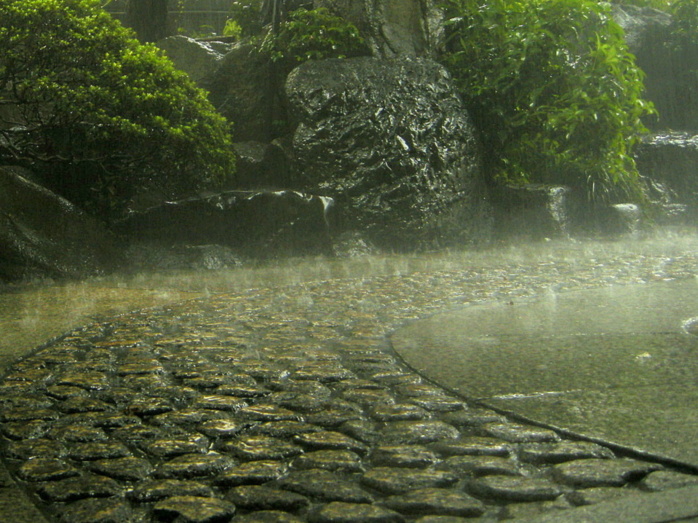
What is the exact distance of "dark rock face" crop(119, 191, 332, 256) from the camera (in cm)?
804

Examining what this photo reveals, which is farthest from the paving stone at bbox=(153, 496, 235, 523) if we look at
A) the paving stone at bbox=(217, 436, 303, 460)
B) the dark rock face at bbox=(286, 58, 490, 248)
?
the dark rock face at bbox=(286, 58, 490, 248)

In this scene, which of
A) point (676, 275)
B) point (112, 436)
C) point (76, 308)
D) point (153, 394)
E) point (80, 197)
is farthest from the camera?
point (80, 197)

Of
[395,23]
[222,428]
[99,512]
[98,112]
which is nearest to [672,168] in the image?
[395,23]

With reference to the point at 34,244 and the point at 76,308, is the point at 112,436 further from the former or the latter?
the point at 34,244

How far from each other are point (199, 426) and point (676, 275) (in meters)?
4.78

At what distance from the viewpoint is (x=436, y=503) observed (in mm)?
2043

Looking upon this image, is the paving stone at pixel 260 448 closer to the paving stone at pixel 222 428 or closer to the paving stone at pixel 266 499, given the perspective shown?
the paving stone at pixel 222 428

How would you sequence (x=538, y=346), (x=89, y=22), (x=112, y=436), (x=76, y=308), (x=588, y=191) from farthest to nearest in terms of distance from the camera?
(x=588, y=191)
(x=89, y=22)
(x=76, y=308)
(x=538, y=346)
(x=112, y=436)

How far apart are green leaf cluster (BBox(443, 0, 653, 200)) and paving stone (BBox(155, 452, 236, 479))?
8314 millimetres

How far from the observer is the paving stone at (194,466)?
7.48 feet

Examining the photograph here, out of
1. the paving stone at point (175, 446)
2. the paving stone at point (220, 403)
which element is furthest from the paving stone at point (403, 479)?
the paving stone at point (220, 403)

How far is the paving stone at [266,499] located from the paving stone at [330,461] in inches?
8.3

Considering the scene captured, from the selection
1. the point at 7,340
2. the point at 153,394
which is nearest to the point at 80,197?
the point at 7,340

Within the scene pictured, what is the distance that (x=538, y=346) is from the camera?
3.78 meters
